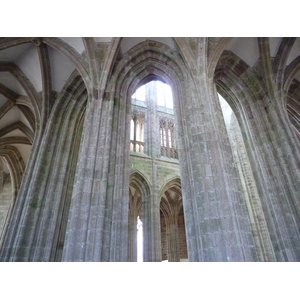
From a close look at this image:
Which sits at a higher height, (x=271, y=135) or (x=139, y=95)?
(x=139, y=95)

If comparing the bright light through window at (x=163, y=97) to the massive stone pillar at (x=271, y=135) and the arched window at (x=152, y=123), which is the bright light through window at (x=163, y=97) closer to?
the arched window at (x=152, y=123)

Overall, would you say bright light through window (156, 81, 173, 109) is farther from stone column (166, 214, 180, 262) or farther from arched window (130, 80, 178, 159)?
stone column (166, 214, 180, 262)

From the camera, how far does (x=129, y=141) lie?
7.99 m

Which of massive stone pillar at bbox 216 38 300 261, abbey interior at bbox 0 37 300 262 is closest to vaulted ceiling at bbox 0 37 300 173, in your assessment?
abbey interior at bbox 0 37 300 262

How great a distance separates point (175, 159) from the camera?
1759 centimetres

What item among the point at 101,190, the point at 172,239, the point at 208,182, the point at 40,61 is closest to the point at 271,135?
the point at 208,182

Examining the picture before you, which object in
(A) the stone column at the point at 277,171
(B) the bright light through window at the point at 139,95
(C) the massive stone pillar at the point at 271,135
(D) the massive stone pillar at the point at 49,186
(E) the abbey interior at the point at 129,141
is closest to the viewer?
(E) the abbey interior at the point at 129,141

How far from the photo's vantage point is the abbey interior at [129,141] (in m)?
5.89

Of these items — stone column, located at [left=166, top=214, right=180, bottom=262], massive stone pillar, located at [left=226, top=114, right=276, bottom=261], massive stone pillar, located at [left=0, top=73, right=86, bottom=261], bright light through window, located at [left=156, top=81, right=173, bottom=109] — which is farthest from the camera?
bright light through window, located at [left=156, top=81, right=173, bottom=109]

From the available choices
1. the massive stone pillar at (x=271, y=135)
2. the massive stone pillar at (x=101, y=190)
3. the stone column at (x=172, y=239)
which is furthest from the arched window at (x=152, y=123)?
the massive stone pillar at (x=101, y=190)

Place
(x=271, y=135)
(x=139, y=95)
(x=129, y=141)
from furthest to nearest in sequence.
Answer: (x=139, y=95)
(x=271, y=135)
(x=129, y=141)

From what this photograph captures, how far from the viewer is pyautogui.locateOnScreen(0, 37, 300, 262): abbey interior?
5.89 m

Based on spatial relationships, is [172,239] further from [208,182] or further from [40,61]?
[40,61]

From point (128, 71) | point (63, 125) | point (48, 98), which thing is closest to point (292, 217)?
point (128, 71)
